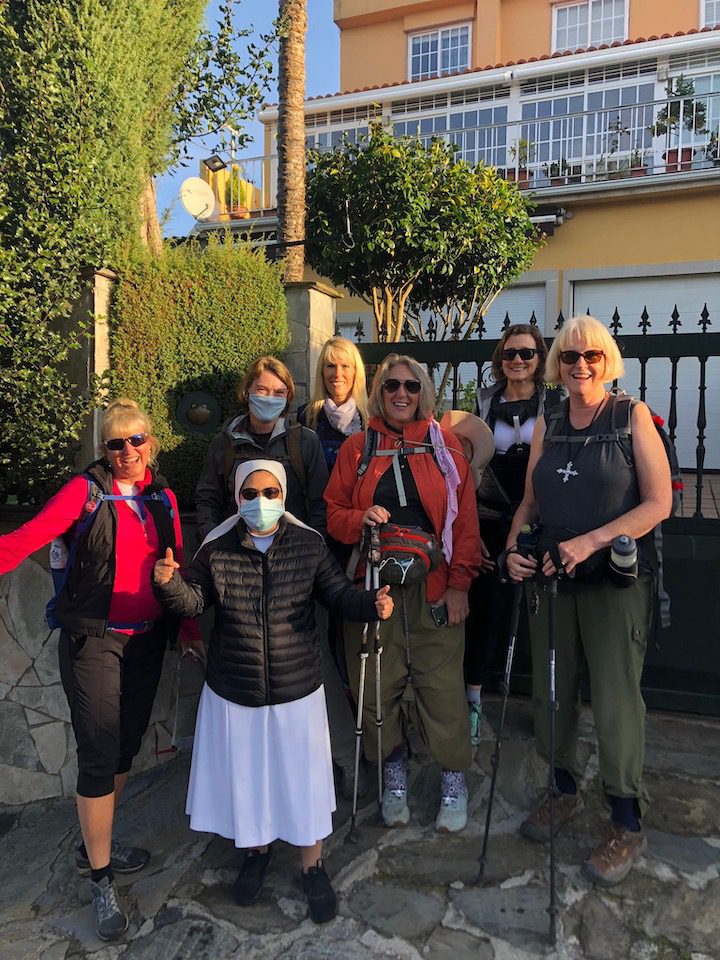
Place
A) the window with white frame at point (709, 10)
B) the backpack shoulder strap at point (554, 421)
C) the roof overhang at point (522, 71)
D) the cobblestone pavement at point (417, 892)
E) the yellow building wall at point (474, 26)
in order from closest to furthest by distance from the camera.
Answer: the cobblestone pavement at point (417, 892), the backpack shoulder strap at point (554, 421), the roof overhang at point (522, 71), the window with white frame at point (709, 10), the yellow building wall at point (474, 26)

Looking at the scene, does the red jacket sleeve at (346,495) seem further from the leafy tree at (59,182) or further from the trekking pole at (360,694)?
the leafy tree at (59,182)

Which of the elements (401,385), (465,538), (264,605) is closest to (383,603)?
(264,605)

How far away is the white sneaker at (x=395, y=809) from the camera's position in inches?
122

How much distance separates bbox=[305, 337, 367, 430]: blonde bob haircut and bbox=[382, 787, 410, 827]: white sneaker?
171 cm

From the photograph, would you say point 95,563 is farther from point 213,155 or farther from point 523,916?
point 213,155

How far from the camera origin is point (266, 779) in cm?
263

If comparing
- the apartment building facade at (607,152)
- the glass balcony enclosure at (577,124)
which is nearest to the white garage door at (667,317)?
the apartment building facade at (607,152)

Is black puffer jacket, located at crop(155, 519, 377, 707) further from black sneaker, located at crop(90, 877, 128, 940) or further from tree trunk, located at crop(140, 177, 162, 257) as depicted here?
tree trunk, located at crop(140, 177, 162, 257)

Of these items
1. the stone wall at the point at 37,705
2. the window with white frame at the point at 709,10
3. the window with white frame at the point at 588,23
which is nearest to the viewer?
the stone wall at the point at 37,705

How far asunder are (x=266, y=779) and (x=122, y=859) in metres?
0.89

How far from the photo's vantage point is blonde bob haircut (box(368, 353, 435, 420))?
311cm

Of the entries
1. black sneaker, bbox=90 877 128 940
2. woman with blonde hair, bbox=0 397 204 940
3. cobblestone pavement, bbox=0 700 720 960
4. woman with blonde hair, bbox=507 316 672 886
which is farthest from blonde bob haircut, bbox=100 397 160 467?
cobblestone pavement, bbox=0 700 720 960

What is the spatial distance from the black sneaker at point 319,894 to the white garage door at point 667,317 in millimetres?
8290

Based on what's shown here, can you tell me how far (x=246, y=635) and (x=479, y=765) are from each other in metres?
1.52
